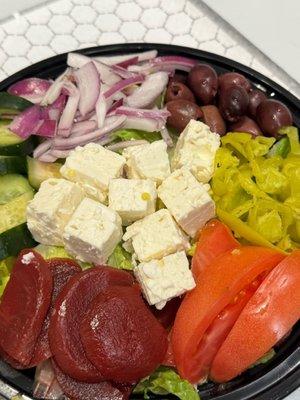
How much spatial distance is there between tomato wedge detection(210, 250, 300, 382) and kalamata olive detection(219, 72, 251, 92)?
783 mm

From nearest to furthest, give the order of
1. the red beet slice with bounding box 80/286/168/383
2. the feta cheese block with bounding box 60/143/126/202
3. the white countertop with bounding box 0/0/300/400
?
the red beet slice with bounding box 80/286/168/383, the feta cheese block with bounding box 60/143/126/202, the white countertop with bounding box 0/0/300/400

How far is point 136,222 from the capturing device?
6.87ft

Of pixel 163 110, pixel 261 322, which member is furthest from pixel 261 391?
pixel 163 110

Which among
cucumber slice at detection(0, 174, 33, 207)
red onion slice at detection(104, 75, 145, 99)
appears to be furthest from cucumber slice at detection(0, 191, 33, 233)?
red onion slice at detection(104, 75, 145, 99)

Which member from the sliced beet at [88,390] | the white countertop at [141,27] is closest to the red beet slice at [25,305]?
the sliced beet at [88,390]

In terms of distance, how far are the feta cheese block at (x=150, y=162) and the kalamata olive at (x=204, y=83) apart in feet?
0.99

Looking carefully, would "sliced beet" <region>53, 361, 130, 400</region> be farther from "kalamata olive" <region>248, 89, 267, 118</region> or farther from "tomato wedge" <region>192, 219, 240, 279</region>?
"kalamata olive" <region>248, 89, 267, 118</region>

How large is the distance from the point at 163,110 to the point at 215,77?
0.78ft

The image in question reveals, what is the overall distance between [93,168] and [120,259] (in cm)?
32

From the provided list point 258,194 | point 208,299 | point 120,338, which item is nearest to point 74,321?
point 120,338

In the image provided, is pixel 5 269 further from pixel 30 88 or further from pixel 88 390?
pixel 30 88

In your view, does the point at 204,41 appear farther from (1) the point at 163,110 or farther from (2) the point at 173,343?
(2) the point at 173,343

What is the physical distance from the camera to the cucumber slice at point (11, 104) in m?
2.34

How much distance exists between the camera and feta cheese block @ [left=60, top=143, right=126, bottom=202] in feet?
6.99
